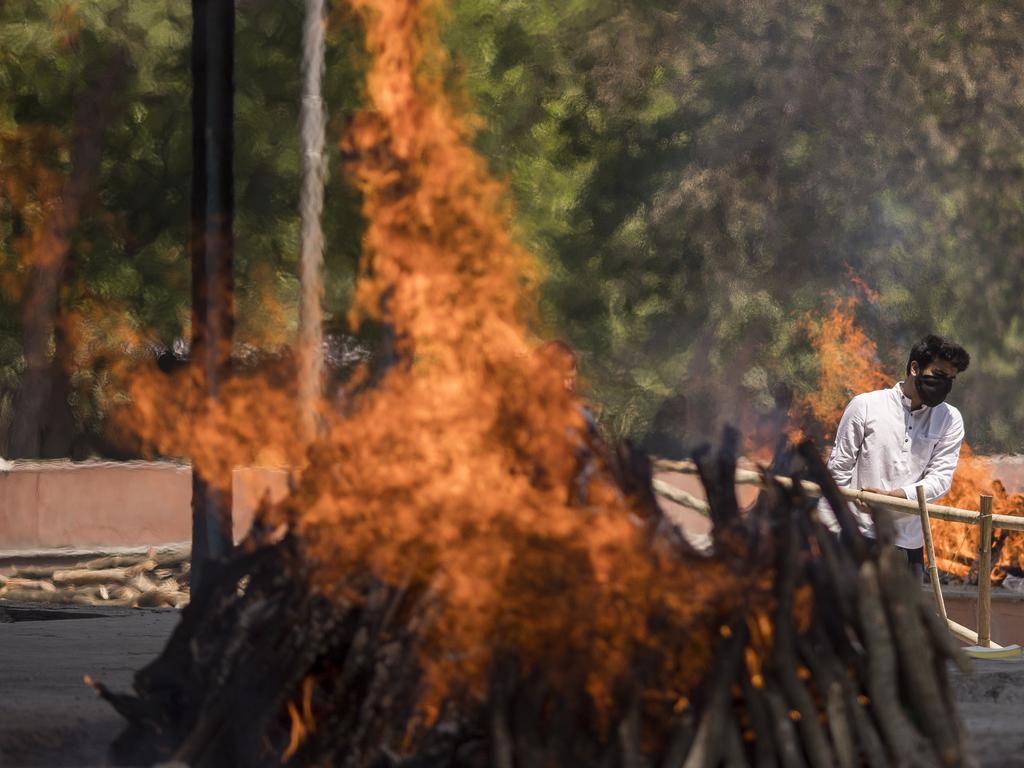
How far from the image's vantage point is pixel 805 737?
557cm

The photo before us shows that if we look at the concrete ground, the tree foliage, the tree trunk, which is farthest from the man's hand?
the tree foliage

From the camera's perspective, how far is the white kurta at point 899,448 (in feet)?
29.5

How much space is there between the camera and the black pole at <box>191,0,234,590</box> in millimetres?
10352

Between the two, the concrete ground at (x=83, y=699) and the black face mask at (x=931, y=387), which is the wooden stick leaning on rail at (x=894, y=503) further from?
the concrete ground at (x=83, y=699)

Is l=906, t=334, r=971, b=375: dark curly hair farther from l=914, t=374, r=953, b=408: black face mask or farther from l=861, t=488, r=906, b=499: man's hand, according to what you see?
l=861, t=488, r=906, b=499: man's hand

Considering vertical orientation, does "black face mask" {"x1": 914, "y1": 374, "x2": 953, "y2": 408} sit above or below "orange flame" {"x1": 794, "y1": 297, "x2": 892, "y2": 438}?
below

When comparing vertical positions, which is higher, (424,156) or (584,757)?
(424,156)

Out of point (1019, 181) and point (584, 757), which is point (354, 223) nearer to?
point (1019, 181)

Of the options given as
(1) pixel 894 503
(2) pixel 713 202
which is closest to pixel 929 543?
(1) pixel 894 503

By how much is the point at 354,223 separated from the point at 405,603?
860 inches

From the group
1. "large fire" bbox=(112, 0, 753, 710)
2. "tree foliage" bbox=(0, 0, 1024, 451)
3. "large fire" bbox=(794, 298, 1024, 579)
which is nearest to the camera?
"large fire" bbox=(112, 0, 753, 710)

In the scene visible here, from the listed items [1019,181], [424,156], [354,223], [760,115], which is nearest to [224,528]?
[424,156]

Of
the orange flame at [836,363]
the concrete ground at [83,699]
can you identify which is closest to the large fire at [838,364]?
the orange flame at [836,363]

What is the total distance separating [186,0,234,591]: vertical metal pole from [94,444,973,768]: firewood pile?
4429 millimetres
